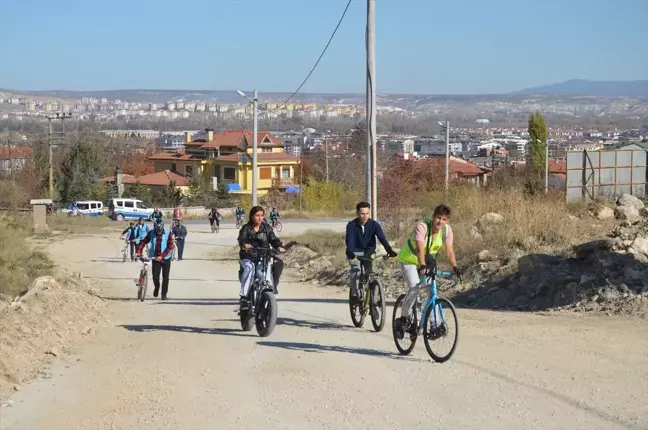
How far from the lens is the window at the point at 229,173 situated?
93500 millimetres

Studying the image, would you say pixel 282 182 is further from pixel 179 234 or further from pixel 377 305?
pixel 377 305

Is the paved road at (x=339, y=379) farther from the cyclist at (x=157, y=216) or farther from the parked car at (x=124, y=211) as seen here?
the parked car at (x=124, y=211)

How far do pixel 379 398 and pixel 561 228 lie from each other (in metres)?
12.3

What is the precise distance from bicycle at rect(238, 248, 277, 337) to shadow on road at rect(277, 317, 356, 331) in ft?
3.70

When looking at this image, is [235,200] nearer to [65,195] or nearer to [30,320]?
[65,195]

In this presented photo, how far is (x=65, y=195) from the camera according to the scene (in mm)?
84875

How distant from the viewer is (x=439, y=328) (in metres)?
9.97

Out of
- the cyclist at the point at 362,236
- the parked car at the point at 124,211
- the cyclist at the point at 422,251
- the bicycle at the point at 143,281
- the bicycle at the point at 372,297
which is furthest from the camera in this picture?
the parked car at the point at 124,211

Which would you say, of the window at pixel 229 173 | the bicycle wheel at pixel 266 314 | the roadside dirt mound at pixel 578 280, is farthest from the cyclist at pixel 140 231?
the window at pixel 229 173

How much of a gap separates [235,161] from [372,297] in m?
80.7

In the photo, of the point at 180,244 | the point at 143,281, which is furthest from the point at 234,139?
the point at 143,281

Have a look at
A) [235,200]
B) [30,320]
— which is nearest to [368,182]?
[30,320]

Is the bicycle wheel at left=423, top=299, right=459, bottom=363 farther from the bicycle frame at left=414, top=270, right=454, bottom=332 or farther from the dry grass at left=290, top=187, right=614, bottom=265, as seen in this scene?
the dry grass at left=290, top=187, right=614, bottom=265

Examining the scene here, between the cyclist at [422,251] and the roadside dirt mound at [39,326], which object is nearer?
the roadside dirt mound at [39,326]
